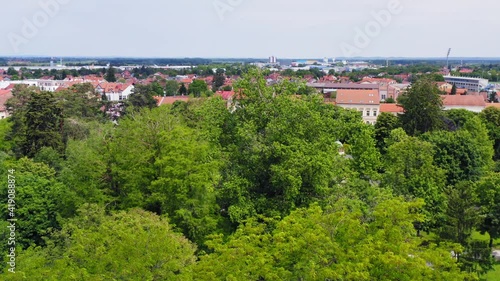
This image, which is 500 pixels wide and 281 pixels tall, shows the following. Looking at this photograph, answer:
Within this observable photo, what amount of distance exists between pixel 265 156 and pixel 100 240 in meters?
7.23

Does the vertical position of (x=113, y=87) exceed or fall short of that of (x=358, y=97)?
it falls short

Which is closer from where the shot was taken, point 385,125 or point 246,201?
point 246,201

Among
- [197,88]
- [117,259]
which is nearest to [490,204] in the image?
[117,259]

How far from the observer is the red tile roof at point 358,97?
59.4 meters

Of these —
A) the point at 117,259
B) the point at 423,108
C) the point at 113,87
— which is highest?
the point at 423,108

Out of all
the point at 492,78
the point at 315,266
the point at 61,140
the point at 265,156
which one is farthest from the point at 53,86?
the point at 492,78

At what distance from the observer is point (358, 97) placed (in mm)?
60312

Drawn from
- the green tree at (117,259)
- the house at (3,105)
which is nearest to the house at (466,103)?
the house at (3,105)

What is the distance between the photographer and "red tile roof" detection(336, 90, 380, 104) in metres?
59.4

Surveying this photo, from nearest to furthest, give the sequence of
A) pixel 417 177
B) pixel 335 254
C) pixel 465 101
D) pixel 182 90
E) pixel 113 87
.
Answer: pixel 335 254
pixel 417 177
pixel 465 101
pixel 182 90
pixel 113 87

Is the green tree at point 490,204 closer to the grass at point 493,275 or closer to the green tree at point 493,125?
the grass at point 493,275

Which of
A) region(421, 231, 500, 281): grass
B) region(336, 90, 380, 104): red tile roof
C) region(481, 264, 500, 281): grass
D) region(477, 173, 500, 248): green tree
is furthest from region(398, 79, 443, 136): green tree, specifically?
region(336, 90, 380, 104): red tile roof

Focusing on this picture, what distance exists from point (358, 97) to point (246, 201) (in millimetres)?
44611

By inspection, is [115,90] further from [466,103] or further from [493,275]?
[493,275]
